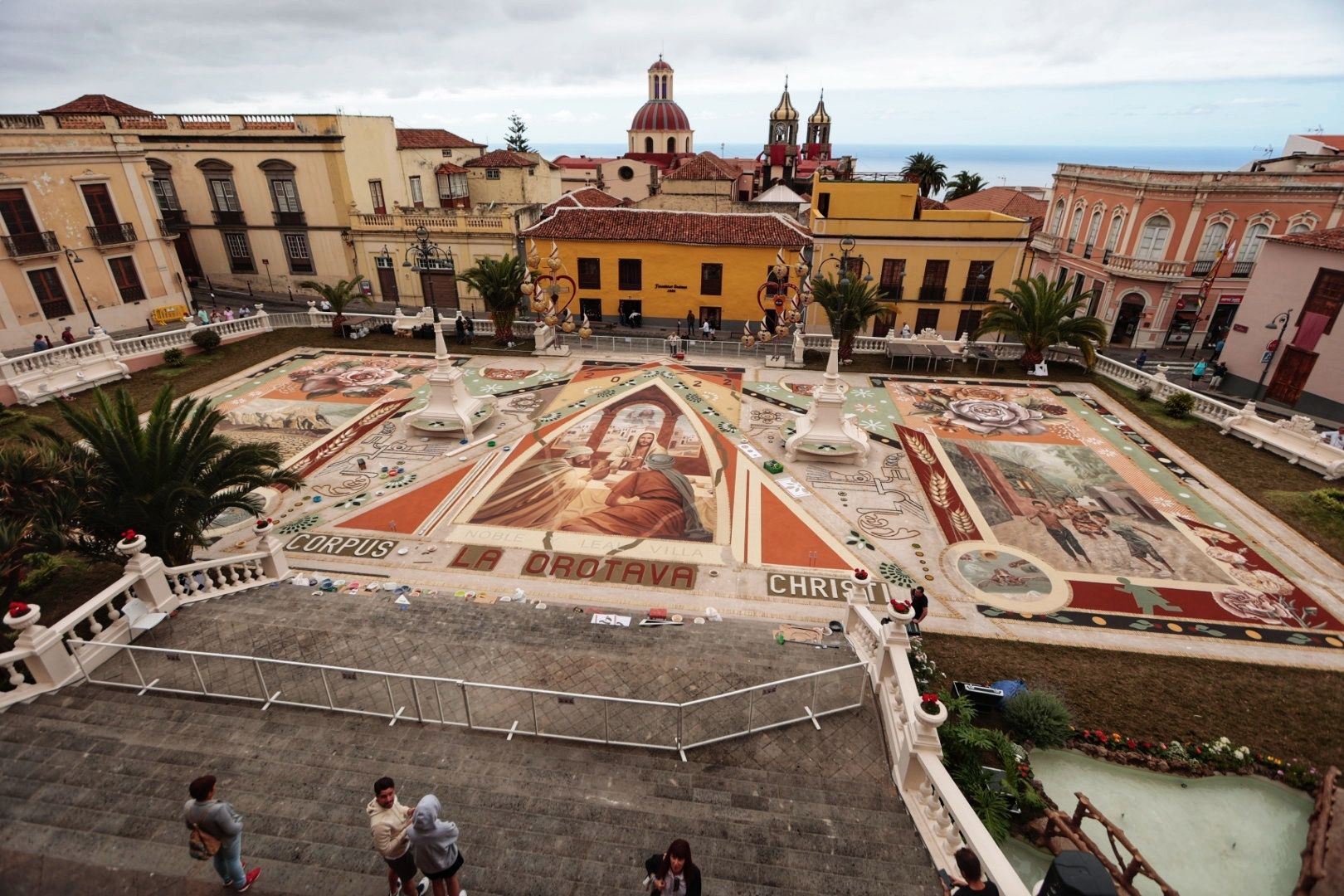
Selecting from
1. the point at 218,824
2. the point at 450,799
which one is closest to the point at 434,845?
the point at 450,799

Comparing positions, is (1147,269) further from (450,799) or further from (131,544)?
(131,544)

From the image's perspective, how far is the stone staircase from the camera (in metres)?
6.87

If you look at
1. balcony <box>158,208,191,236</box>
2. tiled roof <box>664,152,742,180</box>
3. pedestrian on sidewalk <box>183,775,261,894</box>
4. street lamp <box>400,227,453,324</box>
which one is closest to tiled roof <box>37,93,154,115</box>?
balcony <box>158,208,191,236</box>

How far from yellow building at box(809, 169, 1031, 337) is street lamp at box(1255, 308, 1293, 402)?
11216 mm

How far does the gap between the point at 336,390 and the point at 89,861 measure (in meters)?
21.0

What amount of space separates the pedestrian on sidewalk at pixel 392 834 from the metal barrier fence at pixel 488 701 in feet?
7.64

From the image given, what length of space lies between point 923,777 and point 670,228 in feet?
102

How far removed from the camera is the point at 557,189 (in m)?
51.6

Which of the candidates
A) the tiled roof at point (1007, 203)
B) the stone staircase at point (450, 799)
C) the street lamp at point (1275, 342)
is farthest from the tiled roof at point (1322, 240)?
the stone staircase at point (450, 799)

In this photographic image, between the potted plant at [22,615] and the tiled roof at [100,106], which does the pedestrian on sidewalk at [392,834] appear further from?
the tiled roof at [100,106]

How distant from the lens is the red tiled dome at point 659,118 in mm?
64188

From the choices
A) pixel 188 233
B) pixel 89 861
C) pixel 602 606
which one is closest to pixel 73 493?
pixel 89 861

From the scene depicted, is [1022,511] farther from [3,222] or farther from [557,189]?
[557,189]

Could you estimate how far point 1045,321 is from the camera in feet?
88.1
